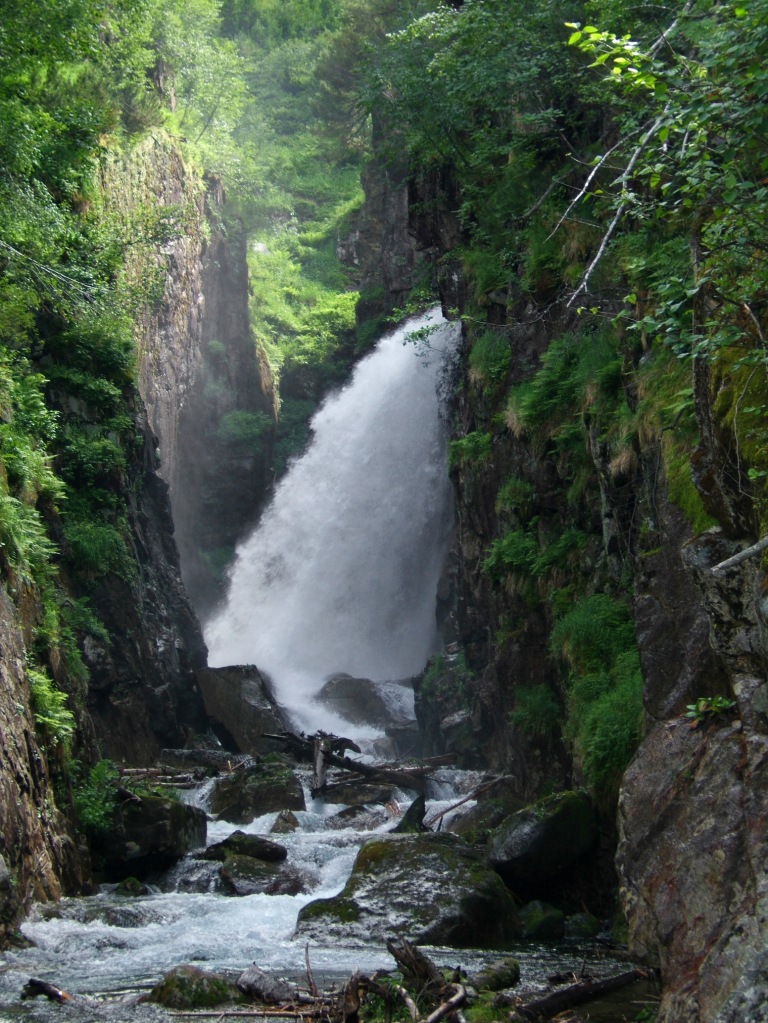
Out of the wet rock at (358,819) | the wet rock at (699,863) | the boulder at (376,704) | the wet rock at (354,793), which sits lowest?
the boulder at (376,704)

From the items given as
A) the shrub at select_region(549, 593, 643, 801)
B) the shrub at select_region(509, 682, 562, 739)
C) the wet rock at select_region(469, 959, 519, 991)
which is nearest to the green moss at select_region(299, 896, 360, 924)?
the wet rock at select_region(469, 959, 519, 991)

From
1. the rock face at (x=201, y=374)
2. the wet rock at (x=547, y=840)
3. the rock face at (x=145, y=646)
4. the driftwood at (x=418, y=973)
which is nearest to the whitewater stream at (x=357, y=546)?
the rock face at (x=201, y=374)

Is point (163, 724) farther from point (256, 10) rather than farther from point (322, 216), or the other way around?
point (256, 10)

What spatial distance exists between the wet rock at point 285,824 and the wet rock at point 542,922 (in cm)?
503

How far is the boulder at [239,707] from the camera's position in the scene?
2153 centimetres

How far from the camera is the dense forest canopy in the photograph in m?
6.09

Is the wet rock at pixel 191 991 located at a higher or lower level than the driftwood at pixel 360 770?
higher

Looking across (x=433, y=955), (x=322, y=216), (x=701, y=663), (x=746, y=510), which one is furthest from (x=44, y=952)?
(x=322, y=216)

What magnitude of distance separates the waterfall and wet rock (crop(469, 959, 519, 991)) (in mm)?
19803

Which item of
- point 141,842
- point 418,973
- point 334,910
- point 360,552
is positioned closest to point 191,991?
point 418,973

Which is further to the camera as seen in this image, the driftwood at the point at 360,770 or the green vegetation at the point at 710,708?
the driftwood at the point at 360,770

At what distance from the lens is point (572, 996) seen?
6797 millimetres

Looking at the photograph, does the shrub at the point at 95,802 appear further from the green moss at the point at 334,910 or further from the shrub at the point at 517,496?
the shrub at the point at 517,496

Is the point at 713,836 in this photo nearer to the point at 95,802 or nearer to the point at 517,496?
the point at 95,802
